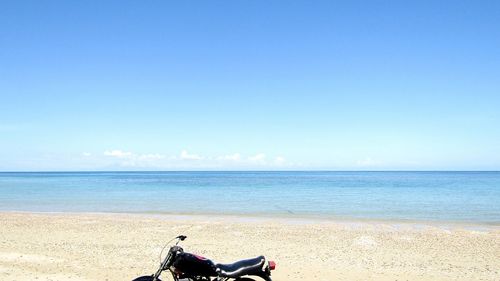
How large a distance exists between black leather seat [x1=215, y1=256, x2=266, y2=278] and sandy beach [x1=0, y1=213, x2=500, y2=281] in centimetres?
381

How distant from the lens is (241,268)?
603 centimetres

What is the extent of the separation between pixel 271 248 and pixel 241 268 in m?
7.78

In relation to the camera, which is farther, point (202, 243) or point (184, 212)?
point (184, 212)

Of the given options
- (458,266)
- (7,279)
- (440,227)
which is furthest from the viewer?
(440,227)

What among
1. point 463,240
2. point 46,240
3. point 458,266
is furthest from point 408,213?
point 46,240

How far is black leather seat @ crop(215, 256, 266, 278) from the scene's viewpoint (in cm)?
593

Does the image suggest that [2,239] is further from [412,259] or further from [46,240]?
[412,259]

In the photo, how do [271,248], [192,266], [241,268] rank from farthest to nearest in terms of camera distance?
1. [271,248]
2. [241,268]
3. [192,266]

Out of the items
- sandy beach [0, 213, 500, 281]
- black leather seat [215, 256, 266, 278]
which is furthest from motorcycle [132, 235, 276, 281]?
sandy beach [0, 213, 500, 281]

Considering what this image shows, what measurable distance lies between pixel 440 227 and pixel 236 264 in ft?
55.2

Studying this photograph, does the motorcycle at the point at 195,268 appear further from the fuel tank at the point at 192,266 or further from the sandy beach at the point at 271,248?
the sandy beach at the point at 271,248

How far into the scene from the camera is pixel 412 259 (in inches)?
481

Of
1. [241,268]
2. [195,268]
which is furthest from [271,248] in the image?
[195,268]

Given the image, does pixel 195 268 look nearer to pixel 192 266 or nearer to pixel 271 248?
pixel 192 266
